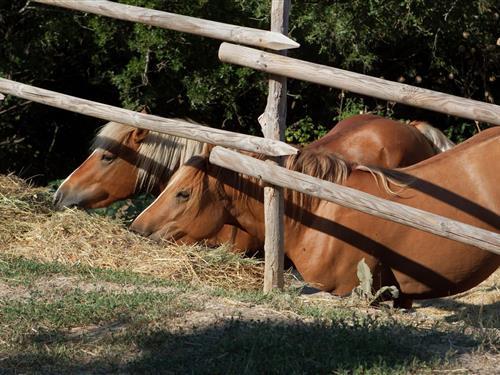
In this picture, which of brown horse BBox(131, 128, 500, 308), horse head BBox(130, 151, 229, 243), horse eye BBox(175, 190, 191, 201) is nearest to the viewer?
brown horse BBox(131, 128, 500, 308)

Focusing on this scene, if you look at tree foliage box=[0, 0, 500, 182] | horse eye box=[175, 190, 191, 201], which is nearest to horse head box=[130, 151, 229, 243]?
horse eye box=[175, 190, 191, 201]

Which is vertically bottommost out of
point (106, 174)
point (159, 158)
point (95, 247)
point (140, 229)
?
point (95, 247)

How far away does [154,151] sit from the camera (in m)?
8.59

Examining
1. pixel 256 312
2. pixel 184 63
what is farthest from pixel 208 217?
pixel 184 63

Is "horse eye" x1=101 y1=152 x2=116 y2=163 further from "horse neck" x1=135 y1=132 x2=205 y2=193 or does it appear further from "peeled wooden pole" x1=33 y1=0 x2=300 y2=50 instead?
"peeled wooden pole" x1=33 y1=0 x2=300 y2=50

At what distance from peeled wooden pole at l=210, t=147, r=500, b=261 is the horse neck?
1.98 meters

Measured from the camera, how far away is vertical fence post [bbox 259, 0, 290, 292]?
612cm

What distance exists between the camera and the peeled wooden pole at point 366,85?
523cm

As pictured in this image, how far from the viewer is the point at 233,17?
10.6m

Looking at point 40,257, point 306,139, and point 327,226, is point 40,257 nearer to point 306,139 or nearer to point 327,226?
point 327,226

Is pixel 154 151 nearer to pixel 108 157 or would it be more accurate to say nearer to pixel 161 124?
pixel 108 157

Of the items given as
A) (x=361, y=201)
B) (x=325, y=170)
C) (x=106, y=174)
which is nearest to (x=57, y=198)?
(x=106, y=174)

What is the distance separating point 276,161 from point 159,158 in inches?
99.8

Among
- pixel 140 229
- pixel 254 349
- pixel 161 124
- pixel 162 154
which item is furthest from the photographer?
pixel 162 154
